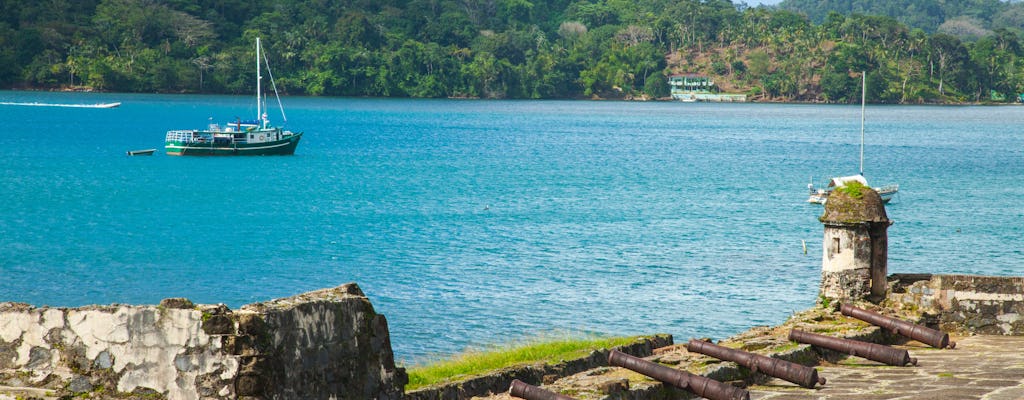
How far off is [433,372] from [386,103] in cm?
17656

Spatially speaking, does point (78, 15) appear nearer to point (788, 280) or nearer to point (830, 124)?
point (830, 124)

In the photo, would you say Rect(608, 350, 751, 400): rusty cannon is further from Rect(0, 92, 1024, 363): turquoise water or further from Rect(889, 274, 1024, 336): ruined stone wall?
Rect(0, 92, 1024, 363): turquoise water

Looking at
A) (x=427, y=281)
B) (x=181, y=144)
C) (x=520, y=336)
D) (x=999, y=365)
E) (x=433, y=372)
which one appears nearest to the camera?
(x=999, y=365)

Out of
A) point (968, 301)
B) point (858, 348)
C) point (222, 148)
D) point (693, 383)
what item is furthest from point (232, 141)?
point (693, 383)

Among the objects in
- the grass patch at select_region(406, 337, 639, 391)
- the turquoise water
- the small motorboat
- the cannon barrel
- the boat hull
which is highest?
the cannon barrel

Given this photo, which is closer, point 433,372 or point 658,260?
point 433,372

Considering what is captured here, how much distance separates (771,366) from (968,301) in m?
4.12

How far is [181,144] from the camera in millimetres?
82188

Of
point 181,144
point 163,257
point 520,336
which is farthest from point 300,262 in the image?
point 181,144

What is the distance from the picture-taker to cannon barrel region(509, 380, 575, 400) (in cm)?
958

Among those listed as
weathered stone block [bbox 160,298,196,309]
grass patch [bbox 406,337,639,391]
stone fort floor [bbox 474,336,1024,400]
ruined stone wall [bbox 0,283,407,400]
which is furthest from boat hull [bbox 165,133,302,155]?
weathered stone block [bbox 160,298,196,309]

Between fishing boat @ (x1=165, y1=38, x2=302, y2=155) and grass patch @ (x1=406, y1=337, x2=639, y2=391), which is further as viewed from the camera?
fishing boat @ (x1=165, y1=38, x2=302, y2=155)

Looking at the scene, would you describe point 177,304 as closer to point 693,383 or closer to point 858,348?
point 693,383

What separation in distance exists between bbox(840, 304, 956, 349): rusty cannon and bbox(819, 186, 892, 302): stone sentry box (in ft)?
2.02
